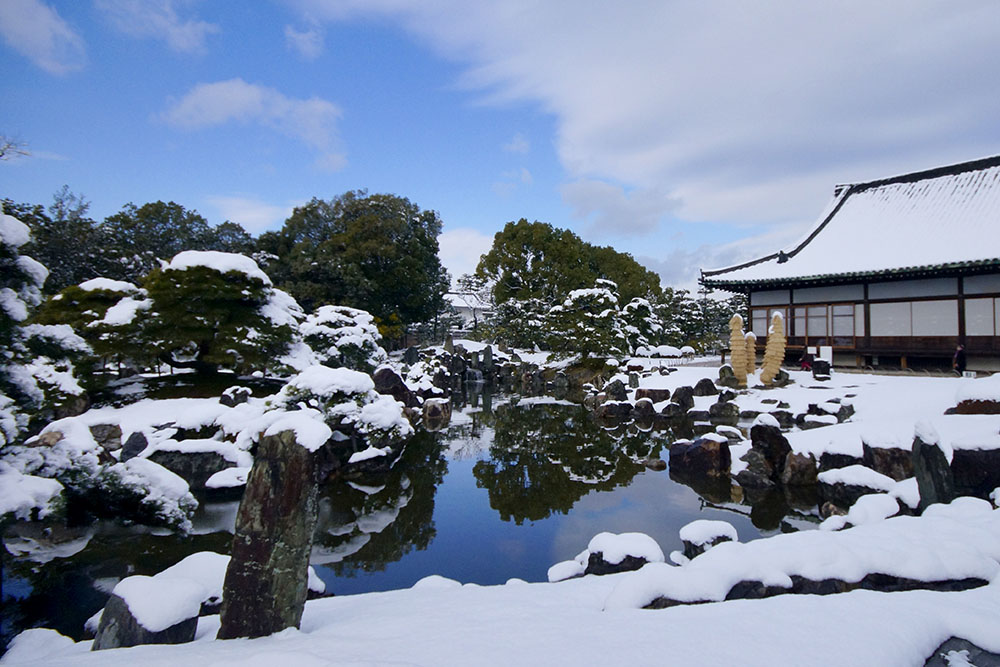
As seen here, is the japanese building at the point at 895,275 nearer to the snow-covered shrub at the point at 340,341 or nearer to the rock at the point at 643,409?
the rock at the point at 643,409

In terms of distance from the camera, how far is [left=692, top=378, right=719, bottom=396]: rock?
1593 centimetres

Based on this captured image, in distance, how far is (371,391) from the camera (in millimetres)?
10070

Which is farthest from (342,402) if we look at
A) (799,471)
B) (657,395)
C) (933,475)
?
(657,395)

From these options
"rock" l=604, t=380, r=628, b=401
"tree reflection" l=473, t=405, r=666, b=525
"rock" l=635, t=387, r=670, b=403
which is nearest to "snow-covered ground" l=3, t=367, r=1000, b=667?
"tree reflection" l=473, t=405, r=666, b=525

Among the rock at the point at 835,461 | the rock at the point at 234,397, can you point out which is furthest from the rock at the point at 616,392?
the rock at the point at 234,397

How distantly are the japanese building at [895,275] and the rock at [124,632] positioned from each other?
1877 centimetres

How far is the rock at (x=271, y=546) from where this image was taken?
3205 millimetres

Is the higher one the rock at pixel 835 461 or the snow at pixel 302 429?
the snow at pixel 302 429

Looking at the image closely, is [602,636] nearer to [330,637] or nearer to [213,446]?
[330,637]

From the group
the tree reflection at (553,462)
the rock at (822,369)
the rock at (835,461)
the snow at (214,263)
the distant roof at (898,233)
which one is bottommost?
the tree reflection at (553,462)

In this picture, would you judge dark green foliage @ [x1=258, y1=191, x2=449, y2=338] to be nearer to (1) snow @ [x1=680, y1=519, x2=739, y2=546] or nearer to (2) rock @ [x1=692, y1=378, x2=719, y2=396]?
(2) rock @ [x1=692, y1=378, x2=719, y2=396]

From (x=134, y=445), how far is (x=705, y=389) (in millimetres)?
14680

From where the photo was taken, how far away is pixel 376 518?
7.48 meters

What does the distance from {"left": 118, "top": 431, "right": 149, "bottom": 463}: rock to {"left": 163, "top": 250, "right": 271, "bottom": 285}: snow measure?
16.2 feet
